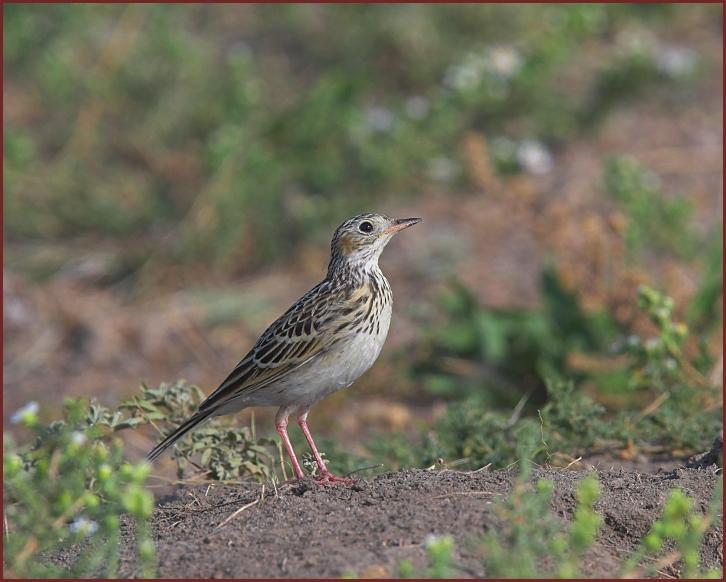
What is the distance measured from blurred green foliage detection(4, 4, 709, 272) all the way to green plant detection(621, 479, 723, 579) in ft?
22.3

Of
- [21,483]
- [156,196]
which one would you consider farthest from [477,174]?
[21,483]

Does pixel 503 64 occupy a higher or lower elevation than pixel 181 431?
higher

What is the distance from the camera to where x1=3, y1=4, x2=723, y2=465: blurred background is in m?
9.60

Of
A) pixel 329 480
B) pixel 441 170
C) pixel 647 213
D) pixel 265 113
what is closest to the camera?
pixel 329 480

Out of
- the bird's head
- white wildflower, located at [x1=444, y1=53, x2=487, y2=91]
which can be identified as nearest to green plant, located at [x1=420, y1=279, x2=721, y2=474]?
the bird's head

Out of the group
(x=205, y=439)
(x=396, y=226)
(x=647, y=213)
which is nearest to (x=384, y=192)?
(x=647, y=213)

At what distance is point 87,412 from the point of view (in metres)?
6.15

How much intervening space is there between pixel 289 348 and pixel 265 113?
662cm

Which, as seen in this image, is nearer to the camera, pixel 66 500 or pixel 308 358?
pixel 66 500

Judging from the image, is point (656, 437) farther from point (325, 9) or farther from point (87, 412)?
point (325, 9)

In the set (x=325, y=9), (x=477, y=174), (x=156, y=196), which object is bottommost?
(x=477, y=174)

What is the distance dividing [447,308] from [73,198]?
4.35 metres

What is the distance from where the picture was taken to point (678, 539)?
4.85 m

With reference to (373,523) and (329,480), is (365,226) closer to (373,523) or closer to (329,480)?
(329,480)
